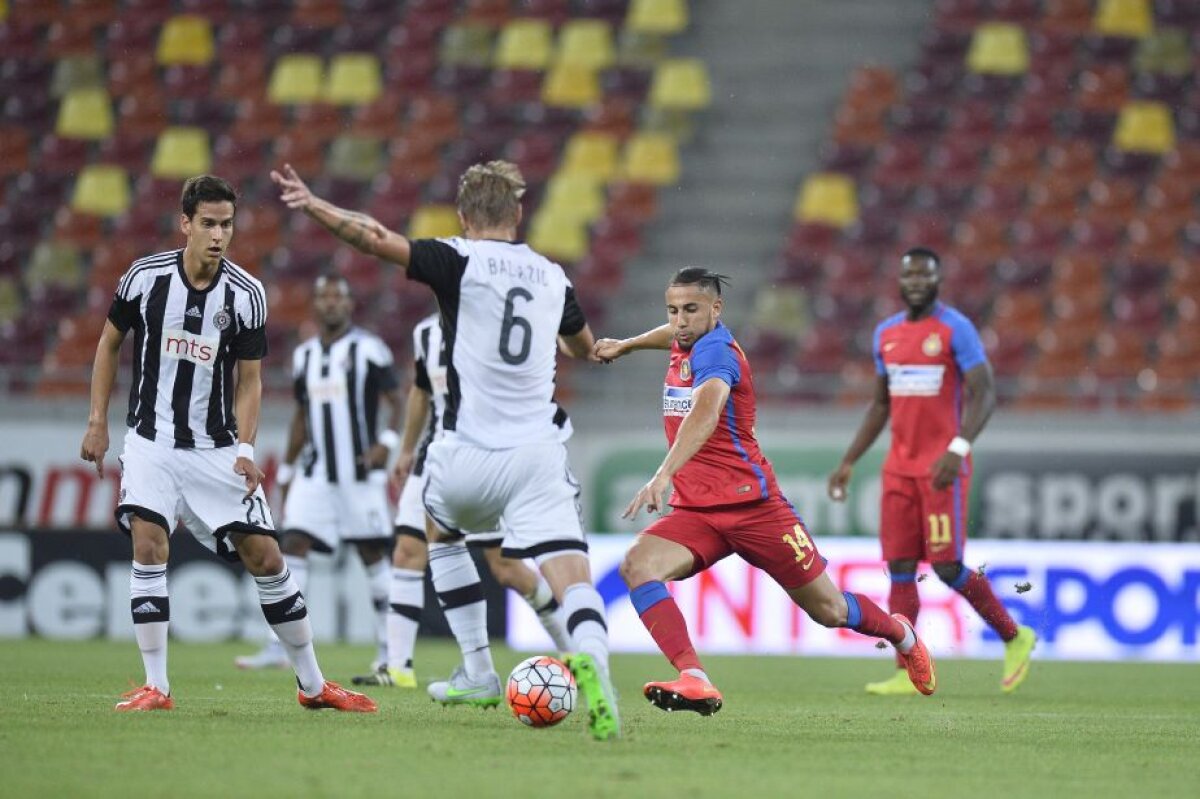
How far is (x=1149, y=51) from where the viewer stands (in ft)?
70.9

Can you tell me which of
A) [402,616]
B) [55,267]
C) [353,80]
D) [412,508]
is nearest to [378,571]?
[412,508]

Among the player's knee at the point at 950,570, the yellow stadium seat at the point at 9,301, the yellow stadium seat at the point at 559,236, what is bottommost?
the player's knee at the point at 950,570

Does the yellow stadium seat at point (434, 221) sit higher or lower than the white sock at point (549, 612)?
higher

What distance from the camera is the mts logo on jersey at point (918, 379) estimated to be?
10352 mm

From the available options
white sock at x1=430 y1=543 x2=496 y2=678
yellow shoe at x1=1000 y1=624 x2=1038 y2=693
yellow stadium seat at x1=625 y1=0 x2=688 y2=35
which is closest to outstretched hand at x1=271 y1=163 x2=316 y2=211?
white sock at x1=430 y1=543 x2=496 y2=678

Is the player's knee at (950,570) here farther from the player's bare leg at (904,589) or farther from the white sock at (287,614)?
the white sock at (287,614)

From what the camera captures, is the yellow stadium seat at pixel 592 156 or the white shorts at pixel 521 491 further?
the yellow stadium seat at pixel 592 156

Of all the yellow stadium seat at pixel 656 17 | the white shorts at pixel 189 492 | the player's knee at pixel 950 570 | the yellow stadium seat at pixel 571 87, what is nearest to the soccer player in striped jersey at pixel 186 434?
the white shorts at pixel 189 492

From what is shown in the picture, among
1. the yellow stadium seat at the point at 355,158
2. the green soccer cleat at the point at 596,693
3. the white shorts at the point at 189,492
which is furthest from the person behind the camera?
Answer: the yellow stadium seat at the point at 355,158

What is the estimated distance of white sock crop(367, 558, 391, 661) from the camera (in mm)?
10984

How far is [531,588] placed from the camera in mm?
9844

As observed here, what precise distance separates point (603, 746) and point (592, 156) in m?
15.5

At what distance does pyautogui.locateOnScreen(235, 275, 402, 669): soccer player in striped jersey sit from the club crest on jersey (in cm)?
336

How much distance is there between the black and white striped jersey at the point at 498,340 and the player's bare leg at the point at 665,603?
889 mm
